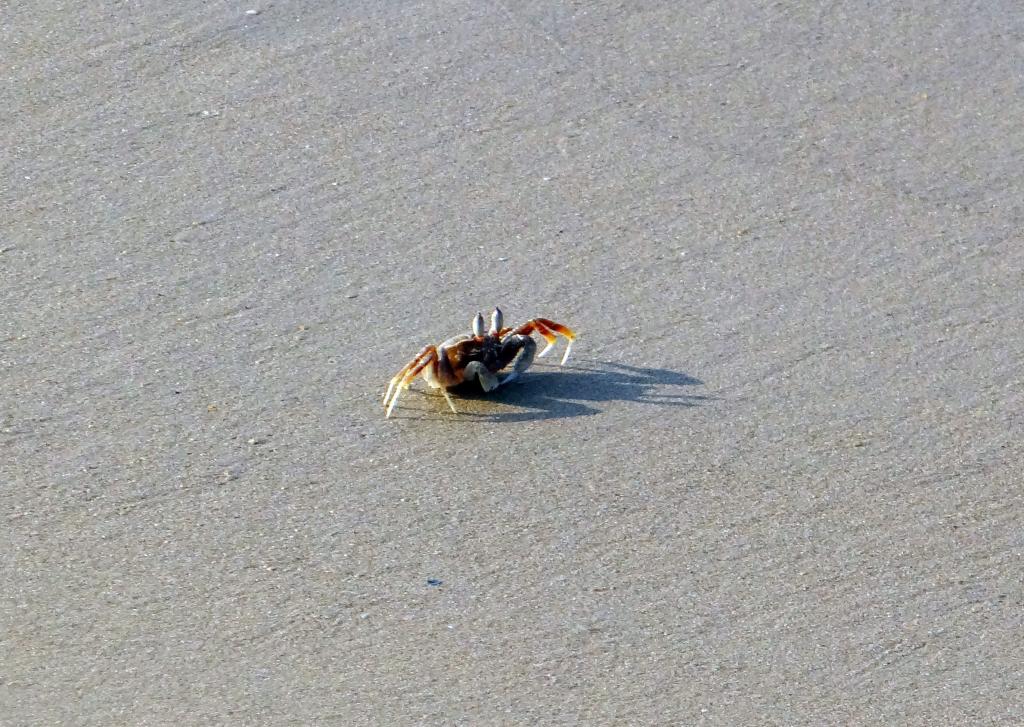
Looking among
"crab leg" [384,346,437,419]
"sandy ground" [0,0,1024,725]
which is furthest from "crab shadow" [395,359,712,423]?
"crab leg" [384,346,437,419]

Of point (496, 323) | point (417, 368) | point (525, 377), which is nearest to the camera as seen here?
point (417, 368)

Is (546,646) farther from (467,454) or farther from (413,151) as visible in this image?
(413,151)

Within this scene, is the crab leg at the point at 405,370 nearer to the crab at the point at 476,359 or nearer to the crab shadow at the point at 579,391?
the crab at the point at 476,359

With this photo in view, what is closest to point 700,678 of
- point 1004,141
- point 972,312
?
point 972,312

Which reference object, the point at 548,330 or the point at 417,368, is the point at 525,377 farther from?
the point at 417,368

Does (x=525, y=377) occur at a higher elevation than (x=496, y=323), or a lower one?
lower

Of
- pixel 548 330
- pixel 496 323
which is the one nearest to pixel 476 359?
pixel 496 323

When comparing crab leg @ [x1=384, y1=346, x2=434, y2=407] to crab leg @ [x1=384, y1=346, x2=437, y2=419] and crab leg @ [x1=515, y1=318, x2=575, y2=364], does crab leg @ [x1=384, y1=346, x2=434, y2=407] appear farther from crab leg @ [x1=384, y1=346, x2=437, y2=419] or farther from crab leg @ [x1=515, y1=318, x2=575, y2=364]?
crab leg @ [x1=515, y1=318, x2=575, y2=364]
